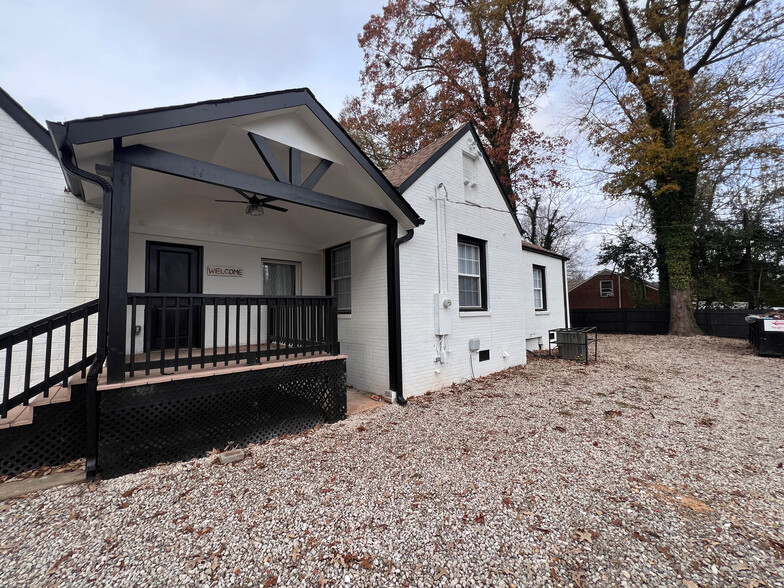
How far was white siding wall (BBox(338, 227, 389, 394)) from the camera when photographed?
18.5 ft

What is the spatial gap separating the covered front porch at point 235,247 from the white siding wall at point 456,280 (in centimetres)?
49

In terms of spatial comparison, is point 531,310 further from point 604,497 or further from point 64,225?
point 64,225

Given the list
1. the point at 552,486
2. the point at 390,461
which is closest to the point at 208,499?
the point at 390,461

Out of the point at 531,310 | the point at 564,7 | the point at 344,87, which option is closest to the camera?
the point at 531,310

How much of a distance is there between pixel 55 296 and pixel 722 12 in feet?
71.4

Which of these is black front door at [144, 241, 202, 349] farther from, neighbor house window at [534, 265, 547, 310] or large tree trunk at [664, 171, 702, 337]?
large tree trunk at [664, 171, 702, 337]

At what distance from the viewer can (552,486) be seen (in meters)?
2.96

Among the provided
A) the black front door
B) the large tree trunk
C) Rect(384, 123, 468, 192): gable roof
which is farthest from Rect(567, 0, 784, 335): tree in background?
the black front door

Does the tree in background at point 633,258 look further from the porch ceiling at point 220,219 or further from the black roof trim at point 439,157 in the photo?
the porch ceiling at point 220,219

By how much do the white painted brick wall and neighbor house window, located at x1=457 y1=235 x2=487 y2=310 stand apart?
619 cm

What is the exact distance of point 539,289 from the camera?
1178 centimetres

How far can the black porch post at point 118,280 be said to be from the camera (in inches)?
117

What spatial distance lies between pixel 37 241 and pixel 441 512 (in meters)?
5.75

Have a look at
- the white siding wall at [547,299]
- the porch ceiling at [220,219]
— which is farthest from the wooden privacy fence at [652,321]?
the porch ceiling at [220,219]
